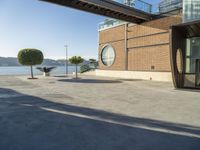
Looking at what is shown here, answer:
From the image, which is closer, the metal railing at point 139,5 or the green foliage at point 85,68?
the metal railing at point 139,5

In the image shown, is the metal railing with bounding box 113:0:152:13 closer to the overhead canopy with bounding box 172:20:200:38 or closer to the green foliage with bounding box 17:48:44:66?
the overhead canopy with bounding box 172:20:200:38

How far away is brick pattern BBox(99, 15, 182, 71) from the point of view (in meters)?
19.9

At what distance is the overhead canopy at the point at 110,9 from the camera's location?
17119mm

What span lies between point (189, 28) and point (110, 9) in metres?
7.64

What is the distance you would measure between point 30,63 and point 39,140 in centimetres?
1882

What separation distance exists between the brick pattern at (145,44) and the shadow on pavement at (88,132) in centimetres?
1472

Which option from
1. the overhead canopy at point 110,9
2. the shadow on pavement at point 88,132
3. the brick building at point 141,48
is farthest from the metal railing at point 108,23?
the shadow on pavement at point 88,132

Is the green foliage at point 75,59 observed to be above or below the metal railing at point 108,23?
below

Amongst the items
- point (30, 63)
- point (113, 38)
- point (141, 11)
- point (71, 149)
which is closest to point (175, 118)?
point (71, 149)

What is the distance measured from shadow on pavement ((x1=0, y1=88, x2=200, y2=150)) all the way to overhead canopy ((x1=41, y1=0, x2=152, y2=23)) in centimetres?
1225

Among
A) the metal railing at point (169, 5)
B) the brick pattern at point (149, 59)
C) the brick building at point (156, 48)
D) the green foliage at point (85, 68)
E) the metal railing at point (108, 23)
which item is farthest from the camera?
the green foliage at point (85, 68)

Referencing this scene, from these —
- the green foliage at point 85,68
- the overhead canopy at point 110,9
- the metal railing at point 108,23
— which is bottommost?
the green foliage at point 85,68

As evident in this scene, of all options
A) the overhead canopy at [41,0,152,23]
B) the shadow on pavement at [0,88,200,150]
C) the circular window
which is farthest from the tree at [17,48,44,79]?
the shadow on pavement at [0,88,200,150]

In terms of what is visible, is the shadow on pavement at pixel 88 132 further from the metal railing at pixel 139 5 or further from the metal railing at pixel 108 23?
the metal railing at pixel 108 23
